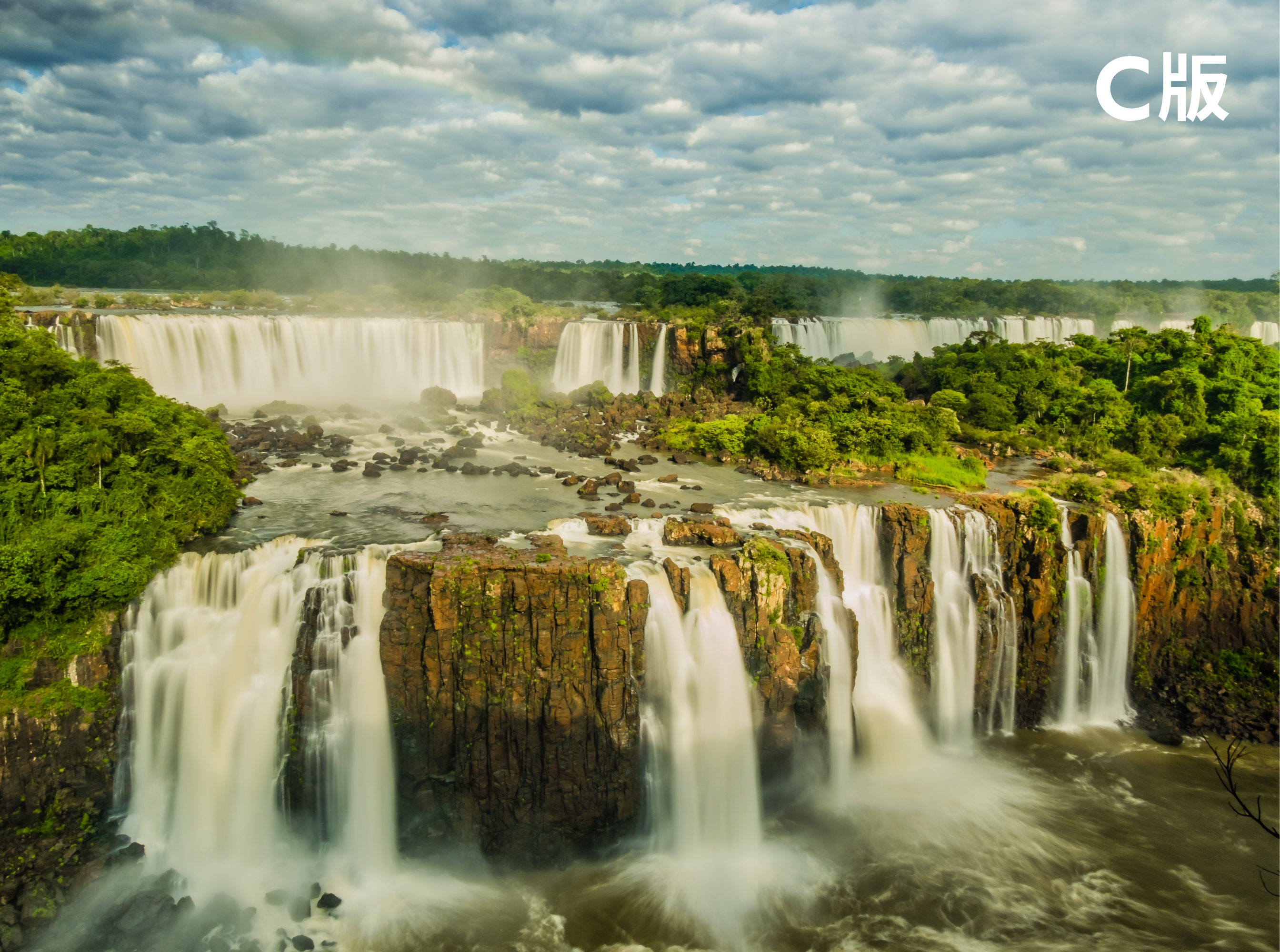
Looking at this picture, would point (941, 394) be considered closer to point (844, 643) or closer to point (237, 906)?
point (844, 643)

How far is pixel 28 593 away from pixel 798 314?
42.4 metres

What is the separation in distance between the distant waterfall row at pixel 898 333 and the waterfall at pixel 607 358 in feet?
24.6

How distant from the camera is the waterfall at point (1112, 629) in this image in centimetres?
2211

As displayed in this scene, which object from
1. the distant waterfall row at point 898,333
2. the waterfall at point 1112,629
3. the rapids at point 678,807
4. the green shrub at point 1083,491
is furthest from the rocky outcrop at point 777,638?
the distant waterfall row at point 898,333

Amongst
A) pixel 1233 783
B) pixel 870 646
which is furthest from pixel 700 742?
pixel 1233 783

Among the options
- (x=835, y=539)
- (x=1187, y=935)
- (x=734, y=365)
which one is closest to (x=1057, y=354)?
(x=734, y=365)

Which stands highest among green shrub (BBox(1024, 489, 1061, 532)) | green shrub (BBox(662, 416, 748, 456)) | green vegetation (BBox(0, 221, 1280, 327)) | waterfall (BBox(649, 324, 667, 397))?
green vegetation (BBox(0, 221, 1280, 327))

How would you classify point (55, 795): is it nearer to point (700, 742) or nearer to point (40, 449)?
point (40, 449)

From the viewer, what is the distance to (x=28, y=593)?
1491cm

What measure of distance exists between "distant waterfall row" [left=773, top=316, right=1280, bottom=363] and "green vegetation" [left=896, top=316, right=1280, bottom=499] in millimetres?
6317

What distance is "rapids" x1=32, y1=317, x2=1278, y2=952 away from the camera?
14.5 m

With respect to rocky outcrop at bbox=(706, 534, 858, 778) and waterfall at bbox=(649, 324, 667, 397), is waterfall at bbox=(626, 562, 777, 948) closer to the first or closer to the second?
rocky outcrop at bbox=(706, 534, 858, 778)

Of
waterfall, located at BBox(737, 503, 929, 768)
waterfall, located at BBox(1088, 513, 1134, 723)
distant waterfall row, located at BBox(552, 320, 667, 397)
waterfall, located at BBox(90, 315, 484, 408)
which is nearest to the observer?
waterfall, located at BBox(737, 503, 929, 768)

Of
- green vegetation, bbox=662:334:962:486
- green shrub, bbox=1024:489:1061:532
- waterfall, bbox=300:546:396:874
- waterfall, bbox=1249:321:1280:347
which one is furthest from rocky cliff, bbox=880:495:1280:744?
waterfall, bbox=1249:321:1280:347
